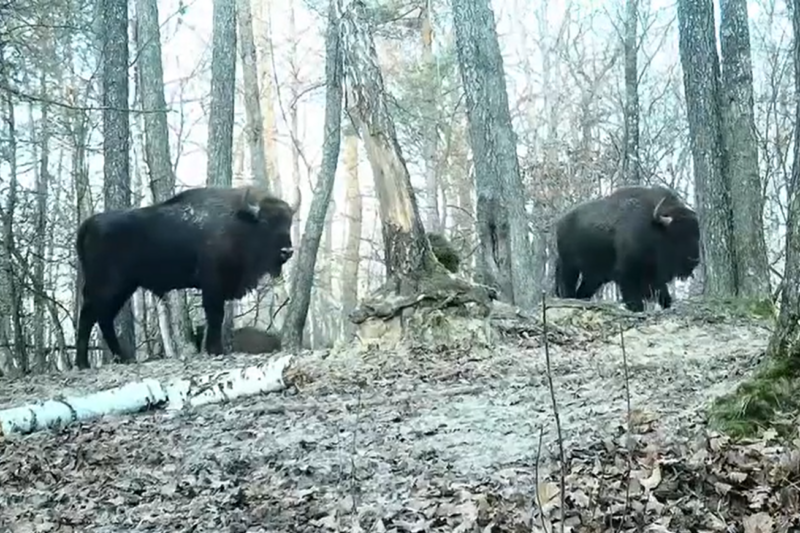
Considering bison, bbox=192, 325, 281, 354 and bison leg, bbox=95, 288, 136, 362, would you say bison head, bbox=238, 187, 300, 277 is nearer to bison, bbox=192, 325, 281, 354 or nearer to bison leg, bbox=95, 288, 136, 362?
bison leg, bbox=95, 288, 136, 362

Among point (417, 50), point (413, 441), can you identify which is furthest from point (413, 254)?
point (417, 50)

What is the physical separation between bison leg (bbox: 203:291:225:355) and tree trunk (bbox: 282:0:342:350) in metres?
1.95

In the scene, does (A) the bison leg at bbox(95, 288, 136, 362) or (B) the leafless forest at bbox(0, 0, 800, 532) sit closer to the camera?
(B) the leafless forest at bbox(0, 0, 800, 532)

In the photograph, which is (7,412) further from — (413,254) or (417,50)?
(417,50)

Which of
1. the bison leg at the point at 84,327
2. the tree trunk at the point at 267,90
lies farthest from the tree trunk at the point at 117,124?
the tree trunk at the point at 267,90

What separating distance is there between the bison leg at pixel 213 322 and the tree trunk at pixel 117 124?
74.4 inches

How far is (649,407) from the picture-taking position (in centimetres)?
592

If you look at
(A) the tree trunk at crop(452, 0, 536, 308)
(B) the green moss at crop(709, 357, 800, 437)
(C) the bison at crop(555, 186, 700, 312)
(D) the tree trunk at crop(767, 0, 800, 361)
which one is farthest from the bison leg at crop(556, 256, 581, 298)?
(B) the green moss at crop(709, 357, 800, 437)

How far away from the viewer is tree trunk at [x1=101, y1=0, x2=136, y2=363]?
14555 mm

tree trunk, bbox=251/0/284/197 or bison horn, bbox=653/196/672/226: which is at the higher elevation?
tree trunk, bbox=251/0/284/197

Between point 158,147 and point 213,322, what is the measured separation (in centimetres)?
351

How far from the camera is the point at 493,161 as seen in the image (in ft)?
42.2

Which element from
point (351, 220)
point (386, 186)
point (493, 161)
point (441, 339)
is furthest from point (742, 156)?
point (351, 220)

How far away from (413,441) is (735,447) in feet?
6.53
